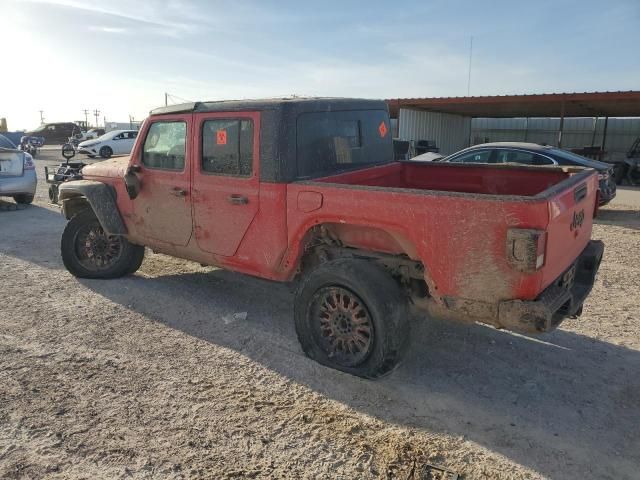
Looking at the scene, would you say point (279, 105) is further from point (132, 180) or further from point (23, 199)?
point (23, 199)

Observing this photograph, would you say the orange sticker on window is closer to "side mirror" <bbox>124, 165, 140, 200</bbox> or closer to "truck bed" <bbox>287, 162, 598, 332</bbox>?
"truck bed" <bbox>287, 162, 598, 332</bbox>

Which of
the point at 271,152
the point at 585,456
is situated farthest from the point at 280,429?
the point at 271,152

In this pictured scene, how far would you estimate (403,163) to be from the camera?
5.29m

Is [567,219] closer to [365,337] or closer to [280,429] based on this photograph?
[365,337]

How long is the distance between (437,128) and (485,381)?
2490 centimetres

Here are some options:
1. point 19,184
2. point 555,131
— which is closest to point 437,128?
point 555,131

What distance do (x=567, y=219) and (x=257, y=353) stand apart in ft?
8.34

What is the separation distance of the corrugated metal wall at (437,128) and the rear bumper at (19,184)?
17184 mm

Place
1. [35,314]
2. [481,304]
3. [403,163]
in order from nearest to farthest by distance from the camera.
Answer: [481,304]
[35,314]
[403,163]

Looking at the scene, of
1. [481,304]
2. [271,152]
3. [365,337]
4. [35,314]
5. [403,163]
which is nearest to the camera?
[481,304]

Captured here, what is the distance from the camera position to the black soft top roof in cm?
412

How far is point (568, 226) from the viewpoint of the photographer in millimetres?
3414

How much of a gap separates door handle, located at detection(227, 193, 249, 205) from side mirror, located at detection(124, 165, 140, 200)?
4.53 ft

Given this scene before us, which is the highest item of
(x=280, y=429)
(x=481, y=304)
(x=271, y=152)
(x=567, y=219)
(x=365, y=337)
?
(x=271, y=152)
